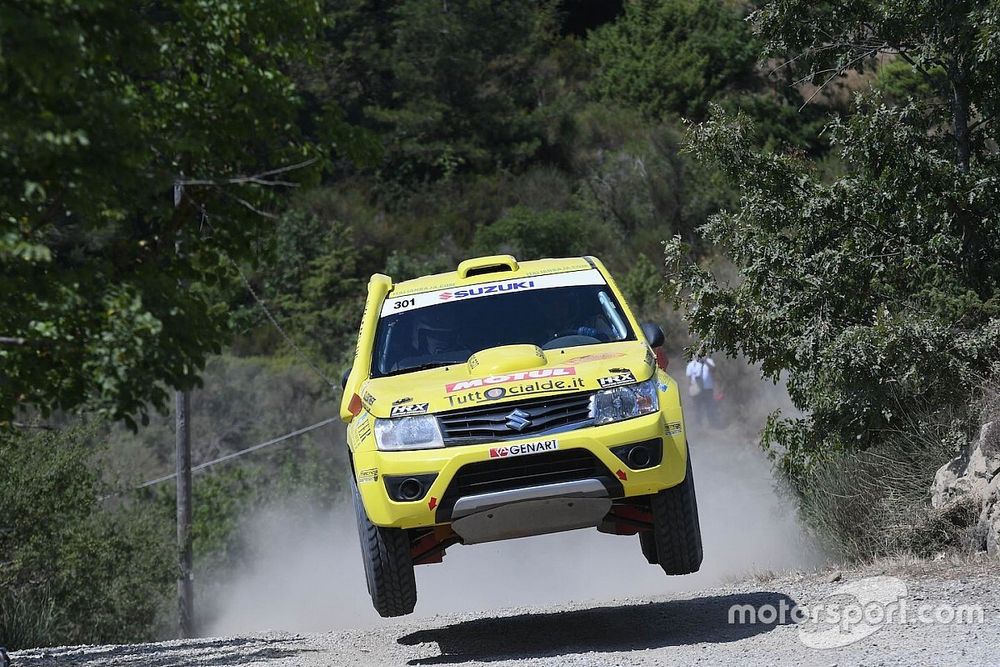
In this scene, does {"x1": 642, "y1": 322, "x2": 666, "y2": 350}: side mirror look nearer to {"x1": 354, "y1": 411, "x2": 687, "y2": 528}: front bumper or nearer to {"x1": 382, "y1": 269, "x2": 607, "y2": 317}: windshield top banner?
{"x1": 382, "y1": 269, "x2": 607, "y2": 317}: windshield top banner

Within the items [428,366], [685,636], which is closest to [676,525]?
[685,636]

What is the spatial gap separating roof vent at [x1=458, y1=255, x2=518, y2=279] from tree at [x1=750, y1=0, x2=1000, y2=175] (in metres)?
4.82

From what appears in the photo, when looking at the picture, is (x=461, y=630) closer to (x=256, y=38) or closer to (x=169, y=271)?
(x=169, y=271)

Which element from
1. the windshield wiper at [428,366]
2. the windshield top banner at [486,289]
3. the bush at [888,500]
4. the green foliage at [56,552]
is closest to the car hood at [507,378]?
the windshield wiper at [428,366]

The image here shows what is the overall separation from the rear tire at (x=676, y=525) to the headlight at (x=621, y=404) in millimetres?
546

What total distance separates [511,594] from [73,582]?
24.5ft

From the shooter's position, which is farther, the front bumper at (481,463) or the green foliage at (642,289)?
the green foliage at (642,289)

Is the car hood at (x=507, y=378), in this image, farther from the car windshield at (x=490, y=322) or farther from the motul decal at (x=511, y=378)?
the car windshield at (x=490, y=322)

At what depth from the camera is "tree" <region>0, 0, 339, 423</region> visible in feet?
19.6

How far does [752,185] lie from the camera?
1352 cm

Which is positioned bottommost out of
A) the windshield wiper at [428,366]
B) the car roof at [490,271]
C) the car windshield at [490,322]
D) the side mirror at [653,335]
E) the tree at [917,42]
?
the windshield wiper at [428,366]

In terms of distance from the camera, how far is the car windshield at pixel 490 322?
30.1 feet

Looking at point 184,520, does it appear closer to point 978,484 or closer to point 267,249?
point 978,484

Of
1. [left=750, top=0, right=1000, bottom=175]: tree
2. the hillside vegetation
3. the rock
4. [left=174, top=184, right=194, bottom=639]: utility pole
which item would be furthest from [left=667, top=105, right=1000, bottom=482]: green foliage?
[left=174, top=184, right=194, bottom=639]: utility pole
